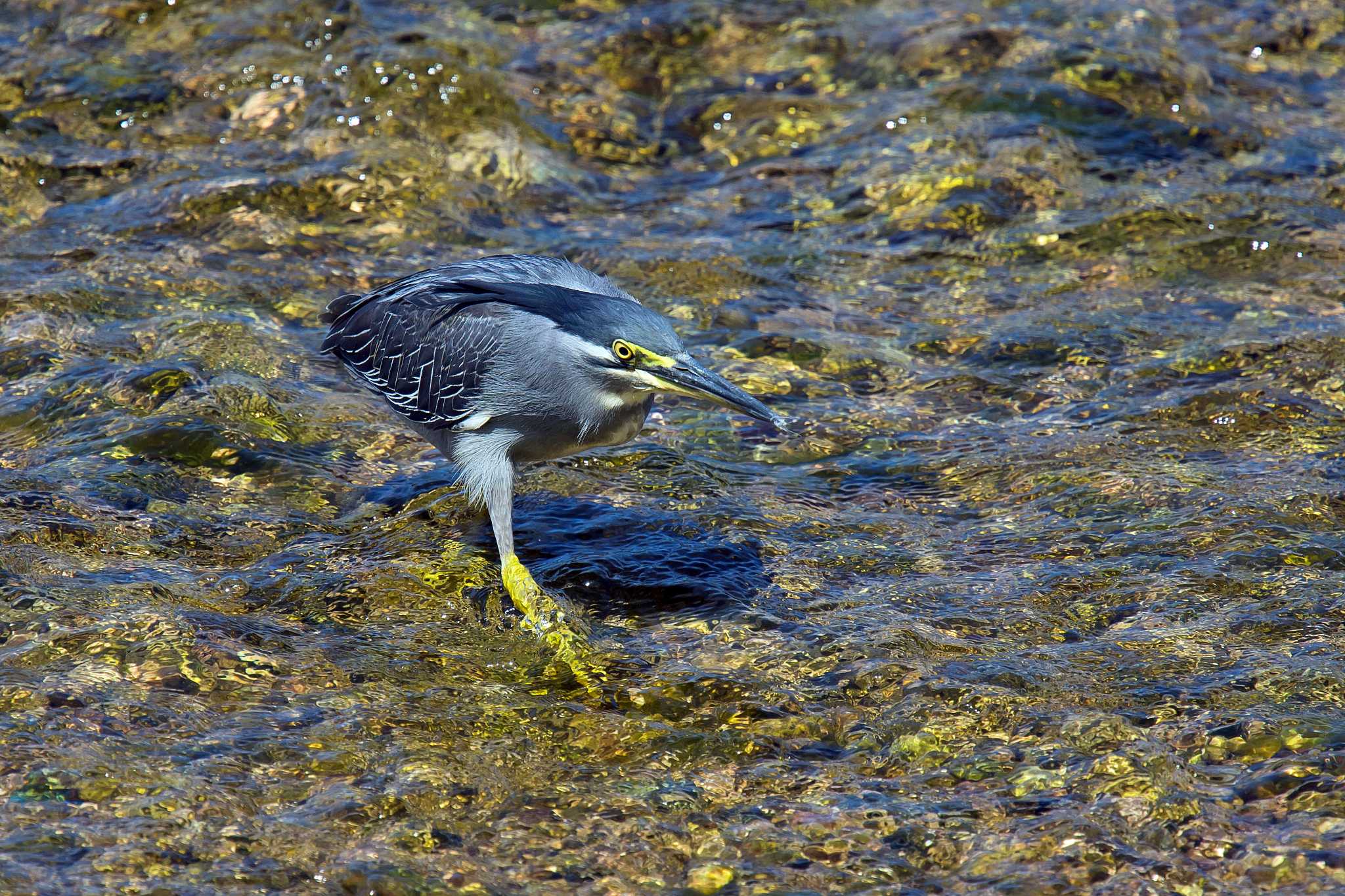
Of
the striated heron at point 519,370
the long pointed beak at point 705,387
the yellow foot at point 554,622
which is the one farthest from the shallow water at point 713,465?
the long pointed beak at point 705,387

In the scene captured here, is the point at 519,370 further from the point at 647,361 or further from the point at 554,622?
the point at 554,622

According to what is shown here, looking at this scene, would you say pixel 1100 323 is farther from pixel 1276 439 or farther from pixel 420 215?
pixel 420 215

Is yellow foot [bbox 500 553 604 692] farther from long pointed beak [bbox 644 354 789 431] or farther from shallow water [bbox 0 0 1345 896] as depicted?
long pointed beak [bbox 644 354 789 431]

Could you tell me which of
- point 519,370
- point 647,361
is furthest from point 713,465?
point 647,361

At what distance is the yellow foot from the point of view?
16.4 feet

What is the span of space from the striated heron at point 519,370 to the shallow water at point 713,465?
1.24 ft

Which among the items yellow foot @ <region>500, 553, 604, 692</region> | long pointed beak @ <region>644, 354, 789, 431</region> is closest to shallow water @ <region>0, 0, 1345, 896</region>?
yellow foot @ <region>500, 553, 604, 692</region>

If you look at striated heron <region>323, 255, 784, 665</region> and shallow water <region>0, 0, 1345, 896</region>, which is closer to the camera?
shallow water <region>0, 0, 1345, 896</region>

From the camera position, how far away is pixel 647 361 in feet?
16.6

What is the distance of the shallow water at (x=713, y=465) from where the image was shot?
4215 mm

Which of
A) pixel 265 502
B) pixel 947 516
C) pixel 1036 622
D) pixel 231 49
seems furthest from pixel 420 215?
pixel 1036 622

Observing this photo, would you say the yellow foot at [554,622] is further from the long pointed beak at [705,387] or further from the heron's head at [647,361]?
the long pointed beak at [705,387]

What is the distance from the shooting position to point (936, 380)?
280 inches

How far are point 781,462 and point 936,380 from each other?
110 cm
